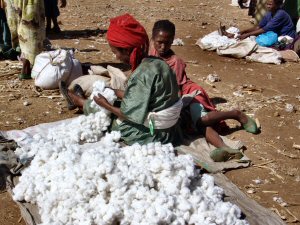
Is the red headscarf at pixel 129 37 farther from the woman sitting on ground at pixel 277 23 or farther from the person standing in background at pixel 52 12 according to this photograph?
the person standing in background at pixel 52 12

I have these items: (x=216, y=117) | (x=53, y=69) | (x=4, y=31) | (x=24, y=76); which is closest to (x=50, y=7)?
(x=4, y=31)

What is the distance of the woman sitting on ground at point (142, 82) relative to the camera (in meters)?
4.08

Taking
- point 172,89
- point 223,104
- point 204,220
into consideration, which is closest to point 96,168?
point 204,220

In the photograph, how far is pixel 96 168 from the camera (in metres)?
3.43

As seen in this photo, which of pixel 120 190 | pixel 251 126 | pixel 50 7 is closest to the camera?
pixel 120 190

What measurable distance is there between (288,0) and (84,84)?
546 centimetres

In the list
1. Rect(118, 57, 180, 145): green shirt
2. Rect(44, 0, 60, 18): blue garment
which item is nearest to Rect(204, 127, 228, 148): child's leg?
Rect(118, 57, 180, 145): green shirt

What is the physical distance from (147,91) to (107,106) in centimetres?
53

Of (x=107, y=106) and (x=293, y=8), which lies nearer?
(x=107, y=106)

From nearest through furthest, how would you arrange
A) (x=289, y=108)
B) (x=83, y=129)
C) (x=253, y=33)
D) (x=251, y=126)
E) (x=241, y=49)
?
(x=83, y=129), (x=251, y=126), (x=289, y=108), (x=241, y=49), (x=253, y=33)

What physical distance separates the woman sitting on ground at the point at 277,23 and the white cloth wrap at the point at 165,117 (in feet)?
14.8

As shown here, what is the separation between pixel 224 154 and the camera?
440 cm

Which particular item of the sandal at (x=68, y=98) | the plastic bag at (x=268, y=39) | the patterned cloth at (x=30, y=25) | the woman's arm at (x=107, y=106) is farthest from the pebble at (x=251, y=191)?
the plastic bag at (x=268, y=39)

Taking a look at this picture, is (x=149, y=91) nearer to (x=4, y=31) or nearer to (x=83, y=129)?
(x=83, y=129)
